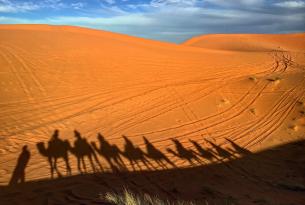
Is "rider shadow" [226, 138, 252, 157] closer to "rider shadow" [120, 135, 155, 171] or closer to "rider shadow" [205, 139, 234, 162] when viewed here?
"rider shadow" [205, 139, 234, 162]

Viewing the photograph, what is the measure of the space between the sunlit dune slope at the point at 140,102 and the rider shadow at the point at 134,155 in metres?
0.11

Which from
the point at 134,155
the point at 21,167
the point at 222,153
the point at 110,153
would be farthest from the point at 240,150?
the point at 21,167

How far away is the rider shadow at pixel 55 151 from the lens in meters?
7.43

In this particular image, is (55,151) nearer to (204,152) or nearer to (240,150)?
(204,152)

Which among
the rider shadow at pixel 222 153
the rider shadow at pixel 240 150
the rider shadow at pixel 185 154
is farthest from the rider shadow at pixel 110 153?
the rider shadow at pixel 240 150

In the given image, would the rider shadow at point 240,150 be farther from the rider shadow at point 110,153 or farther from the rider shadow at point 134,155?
the rider shadow at point 110,153

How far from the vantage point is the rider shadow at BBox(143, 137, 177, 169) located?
780cm

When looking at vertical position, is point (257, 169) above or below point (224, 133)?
below

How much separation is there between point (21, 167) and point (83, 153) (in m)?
1.47

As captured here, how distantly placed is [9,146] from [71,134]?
1.65 metres

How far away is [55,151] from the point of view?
8.26 metres

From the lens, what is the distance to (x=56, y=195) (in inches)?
236

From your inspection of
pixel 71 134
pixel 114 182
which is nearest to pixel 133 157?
pixel 114 182

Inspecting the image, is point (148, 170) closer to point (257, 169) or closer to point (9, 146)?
point (257, 169)
